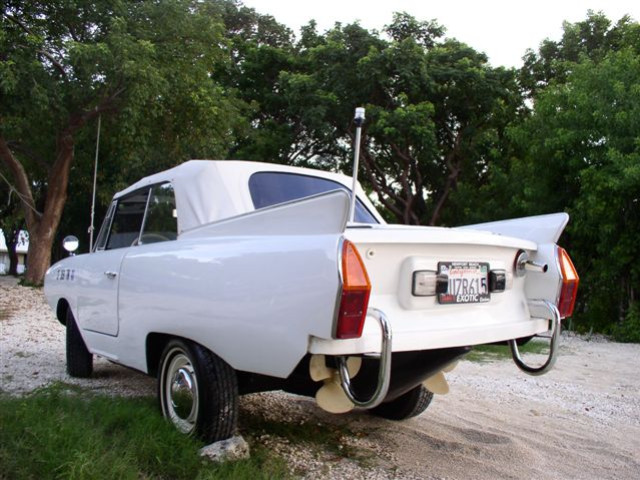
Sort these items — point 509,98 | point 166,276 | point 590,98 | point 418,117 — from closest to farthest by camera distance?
point 166,276, point 590,98, point 418,117, point 509,98

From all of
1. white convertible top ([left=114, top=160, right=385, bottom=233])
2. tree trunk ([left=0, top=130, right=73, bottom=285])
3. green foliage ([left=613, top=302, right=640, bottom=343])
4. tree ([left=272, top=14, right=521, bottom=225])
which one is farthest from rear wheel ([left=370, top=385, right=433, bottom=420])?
tree trunk ([left=0, top=130, right=73, bottom=285])

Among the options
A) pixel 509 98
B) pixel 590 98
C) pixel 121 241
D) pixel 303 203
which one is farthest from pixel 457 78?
pixel 303 203

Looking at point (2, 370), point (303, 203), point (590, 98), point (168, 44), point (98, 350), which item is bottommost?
point (2, 370)

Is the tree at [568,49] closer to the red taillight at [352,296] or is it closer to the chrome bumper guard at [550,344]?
the chrome bumper guard at [550,344]

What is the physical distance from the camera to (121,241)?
4.51m

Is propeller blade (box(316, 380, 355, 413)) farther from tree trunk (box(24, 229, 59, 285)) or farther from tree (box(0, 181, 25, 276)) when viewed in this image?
tree (box(0, 181, 25, 276))

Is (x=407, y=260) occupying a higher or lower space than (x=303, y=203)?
lower

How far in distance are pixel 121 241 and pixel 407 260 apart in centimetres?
249

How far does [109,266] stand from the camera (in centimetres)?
414

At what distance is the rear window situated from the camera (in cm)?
402

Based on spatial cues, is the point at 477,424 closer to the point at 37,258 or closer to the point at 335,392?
the point at 335,392

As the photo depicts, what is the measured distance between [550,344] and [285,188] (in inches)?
77.6

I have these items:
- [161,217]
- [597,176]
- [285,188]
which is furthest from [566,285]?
[597,176]

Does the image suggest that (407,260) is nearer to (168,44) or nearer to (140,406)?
(140,406)
